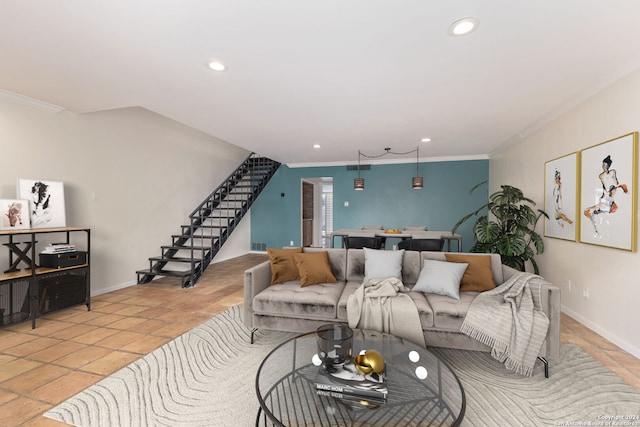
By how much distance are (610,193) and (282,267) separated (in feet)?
11.0

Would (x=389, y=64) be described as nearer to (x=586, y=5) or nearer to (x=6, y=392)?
(x=586, y=5)

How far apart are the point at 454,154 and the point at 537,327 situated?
5.12 metres

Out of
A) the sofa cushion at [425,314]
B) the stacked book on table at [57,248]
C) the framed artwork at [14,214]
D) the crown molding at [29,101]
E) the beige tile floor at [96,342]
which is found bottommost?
the beige tile floor at [96,342]

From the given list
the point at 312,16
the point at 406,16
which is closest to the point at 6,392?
the point at 312,16

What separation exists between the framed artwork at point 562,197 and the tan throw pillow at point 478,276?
4.59 ft

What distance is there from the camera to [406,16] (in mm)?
1905

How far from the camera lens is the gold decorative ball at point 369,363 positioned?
154 centimetres

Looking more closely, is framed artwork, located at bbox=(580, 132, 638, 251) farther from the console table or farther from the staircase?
the console table

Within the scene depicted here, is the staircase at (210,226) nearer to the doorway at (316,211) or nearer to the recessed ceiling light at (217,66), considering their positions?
the doorway at (316,211)

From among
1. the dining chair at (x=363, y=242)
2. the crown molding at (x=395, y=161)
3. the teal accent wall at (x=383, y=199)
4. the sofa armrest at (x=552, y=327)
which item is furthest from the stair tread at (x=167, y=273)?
the sofa armrest at (x=552, y=327)

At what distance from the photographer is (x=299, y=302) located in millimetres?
2580

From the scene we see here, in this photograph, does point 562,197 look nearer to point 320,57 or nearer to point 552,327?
point 552,327

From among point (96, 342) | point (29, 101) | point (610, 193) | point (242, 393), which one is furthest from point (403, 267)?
point (29, 101)

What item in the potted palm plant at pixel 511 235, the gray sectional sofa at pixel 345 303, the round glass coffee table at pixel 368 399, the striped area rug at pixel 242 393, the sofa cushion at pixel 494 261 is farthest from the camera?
the potted palm plant at pixel 511 235
